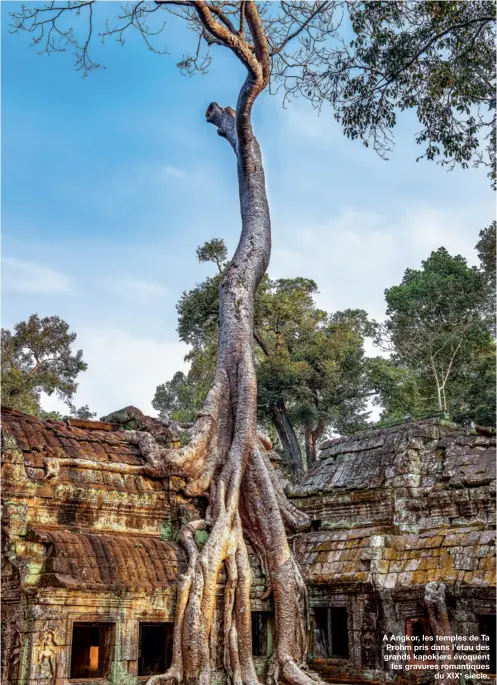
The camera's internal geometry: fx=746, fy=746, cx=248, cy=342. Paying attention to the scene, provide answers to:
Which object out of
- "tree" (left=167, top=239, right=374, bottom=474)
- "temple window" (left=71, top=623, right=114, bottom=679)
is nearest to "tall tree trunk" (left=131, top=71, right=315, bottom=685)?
"temple window" (left=71, top=623, right=114, bottom=679)

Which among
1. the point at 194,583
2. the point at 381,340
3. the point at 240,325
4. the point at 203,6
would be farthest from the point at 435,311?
the point at 194,583

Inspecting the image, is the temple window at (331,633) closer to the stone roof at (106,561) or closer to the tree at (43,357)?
the stone roof at (106,561)

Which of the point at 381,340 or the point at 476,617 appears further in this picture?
the point at 381,340

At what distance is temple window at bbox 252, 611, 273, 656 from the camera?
10.4 metres

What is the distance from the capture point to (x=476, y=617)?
29.4 feet

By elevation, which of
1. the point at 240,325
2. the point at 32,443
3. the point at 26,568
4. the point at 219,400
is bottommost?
the point at 26,568

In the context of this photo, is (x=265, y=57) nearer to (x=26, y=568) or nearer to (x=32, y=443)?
(x=32, y=443)

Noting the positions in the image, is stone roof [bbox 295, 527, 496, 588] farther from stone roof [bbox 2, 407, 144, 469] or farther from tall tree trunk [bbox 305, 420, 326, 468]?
tall tree trunk [bbox 305, 420, 326, 468]

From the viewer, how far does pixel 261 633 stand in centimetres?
1045

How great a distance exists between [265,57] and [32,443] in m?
7.81

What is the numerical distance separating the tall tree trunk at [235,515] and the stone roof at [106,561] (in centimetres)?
34

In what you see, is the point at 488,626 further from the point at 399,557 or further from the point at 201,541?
the point at 201,541

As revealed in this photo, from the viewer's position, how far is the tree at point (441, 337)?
928 inches

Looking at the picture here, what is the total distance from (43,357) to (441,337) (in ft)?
44.2
